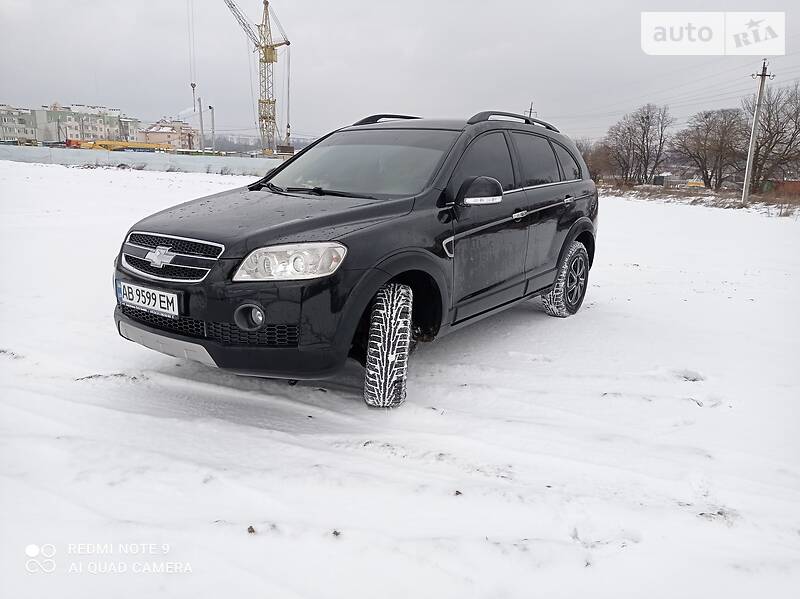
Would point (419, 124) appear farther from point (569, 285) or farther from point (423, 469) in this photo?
point (423, 469)

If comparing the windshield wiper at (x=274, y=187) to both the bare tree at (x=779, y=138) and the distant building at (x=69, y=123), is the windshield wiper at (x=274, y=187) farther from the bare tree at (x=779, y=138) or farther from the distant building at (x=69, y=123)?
the distant building at (x=69, y=123)

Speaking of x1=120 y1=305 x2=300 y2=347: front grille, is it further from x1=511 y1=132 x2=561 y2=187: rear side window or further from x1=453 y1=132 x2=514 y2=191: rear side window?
x1=511 y1=132 x2=561 y2=187: rear side window

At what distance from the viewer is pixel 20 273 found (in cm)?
583

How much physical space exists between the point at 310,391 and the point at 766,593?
7.73ft

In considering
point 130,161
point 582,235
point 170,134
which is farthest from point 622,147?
point 170,134

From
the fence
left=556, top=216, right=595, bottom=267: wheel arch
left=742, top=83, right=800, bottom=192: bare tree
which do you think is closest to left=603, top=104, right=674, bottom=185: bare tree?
left=742, top=83, right=800, bottom=192: bare tree

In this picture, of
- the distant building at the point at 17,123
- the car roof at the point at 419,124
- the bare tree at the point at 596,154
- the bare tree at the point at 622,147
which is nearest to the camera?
the car roof at the point at 419,124

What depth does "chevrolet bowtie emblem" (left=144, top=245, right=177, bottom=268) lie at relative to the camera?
2.98 meters

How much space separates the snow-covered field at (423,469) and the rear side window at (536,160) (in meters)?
1.24

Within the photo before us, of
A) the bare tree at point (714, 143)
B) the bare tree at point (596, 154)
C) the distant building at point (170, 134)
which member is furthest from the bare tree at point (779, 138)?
the distant building at point (170, 134)

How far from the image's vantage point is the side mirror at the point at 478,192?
11.5 feet

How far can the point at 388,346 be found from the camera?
313 cm

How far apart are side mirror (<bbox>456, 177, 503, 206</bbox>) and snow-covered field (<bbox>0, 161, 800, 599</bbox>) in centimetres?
112

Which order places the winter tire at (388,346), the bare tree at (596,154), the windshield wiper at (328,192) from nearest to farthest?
the winter tire at (388,346) → the windshield wiper at (328,192) → the bare tree at (596,154)
